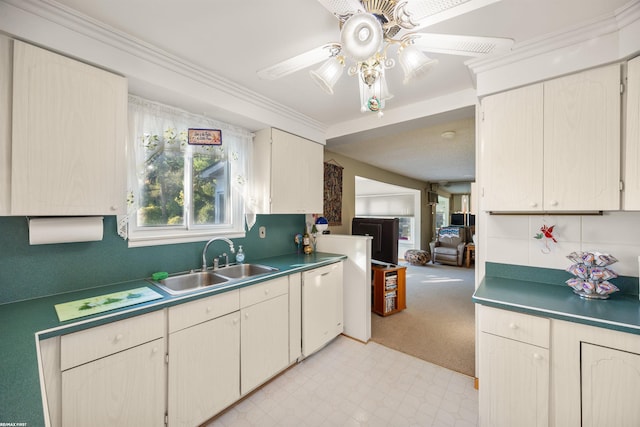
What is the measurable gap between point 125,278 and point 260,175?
1318 mm

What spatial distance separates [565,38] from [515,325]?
162cm

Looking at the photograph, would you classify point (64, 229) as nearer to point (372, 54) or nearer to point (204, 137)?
point (204, 137)

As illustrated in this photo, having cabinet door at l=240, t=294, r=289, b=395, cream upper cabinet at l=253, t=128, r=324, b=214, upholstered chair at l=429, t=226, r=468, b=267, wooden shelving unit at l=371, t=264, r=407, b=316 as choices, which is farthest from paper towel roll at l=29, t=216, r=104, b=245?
upholstered chair at l=429, t=226, r=468, b=267

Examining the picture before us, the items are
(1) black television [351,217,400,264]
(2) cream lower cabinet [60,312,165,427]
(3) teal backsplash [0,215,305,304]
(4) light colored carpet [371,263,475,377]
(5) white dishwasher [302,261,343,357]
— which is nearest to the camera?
(2) cream lower cabinet [60,312,165,427]

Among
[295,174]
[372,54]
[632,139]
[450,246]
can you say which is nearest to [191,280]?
[295,174]

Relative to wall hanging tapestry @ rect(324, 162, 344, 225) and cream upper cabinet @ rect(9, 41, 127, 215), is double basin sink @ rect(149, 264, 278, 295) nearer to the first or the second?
cream upper cabinet @ rect(9, 41, 127, 215)

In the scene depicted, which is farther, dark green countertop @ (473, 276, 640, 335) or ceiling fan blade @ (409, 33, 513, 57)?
dark green countertop @ (473, 276, 640, 335)

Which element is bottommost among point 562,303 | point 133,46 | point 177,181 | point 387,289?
point 387,289

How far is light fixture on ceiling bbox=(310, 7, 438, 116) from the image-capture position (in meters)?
0.97

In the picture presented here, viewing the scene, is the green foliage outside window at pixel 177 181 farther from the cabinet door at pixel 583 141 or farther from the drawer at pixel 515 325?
the cabinet door at pixel 583 141

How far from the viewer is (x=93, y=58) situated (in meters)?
1.39

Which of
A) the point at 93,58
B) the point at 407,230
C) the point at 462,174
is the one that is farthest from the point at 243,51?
the point at 407,230

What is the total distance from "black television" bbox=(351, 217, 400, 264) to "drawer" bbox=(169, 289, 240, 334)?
2318 mm

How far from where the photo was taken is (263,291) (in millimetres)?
1952
